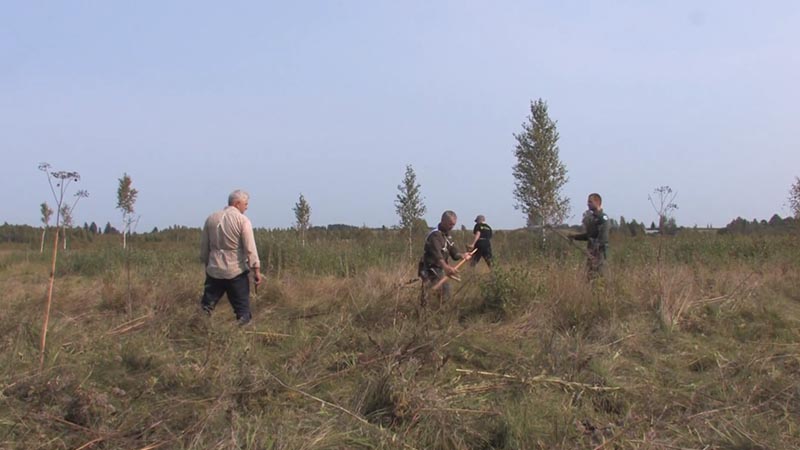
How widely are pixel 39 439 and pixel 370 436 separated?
1.74m

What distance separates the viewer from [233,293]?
597 centimetres

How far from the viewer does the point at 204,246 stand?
6152 mm

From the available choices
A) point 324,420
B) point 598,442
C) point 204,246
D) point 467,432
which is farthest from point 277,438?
point 204,246

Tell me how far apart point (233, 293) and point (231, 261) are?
31 cm

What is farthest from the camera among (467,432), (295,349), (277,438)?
(295,349)

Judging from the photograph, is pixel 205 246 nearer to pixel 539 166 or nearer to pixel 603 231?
pixel 603 231

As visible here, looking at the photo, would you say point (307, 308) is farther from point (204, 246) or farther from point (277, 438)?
point (277, 438)

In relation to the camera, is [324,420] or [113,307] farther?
[113,307]

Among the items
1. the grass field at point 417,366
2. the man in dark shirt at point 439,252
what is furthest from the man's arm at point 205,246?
the man in dark shirt at point 439,252

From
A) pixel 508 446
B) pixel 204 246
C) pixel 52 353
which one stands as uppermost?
pixel 204 246

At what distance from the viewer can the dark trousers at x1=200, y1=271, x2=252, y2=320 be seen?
19.5 feet

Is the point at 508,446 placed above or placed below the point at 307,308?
below

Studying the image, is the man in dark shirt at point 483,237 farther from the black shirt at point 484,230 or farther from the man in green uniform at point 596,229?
the man in green uniform at point 596,229

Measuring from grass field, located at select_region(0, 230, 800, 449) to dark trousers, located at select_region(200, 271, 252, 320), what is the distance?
249mm
